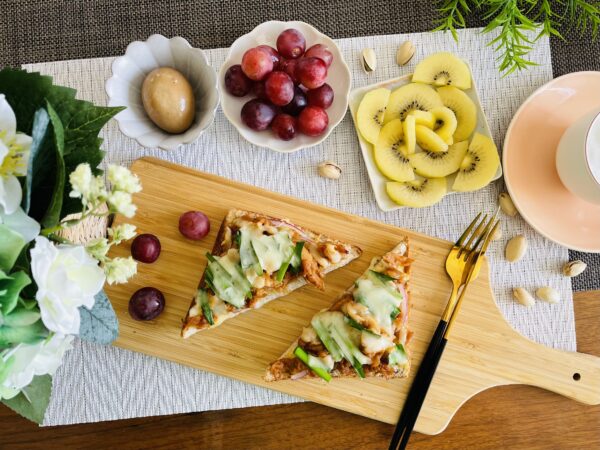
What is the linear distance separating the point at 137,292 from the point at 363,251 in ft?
2.14

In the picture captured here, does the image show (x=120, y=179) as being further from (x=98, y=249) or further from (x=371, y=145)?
(x=371, y=145)

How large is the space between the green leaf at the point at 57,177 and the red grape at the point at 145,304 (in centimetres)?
66

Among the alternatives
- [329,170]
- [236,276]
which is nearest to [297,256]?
[236,276]

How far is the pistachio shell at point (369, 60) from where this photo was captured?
5.29ft

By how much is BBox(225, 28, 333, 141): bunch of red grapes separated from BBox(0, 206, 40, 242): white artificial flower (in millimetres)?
770

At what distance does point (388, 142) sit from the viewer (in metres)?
1.58

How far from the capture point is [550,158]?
1.58 m

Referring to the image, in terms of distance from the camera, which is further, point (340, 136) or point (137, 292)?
point (340, 136)

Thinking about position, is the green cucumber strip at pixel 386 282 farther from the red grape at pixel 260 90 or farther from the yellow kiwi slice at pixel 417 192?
the red grape at pixel 260 90

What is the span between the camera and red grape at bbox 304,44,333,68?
1496 millimetres

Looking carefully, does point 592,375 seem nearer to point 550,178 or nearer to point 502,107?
point 550,178

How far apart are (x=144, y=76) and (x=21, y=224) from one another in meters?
0.77

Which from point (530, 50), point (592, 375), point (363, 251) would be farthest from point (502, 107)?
point (592, 375)

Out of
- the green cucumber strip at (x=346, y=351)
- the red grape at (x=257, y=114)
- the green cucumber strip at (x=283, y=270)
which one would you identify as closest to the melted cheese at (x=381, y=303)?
the green cucumber strip at (x=346, y=351)
